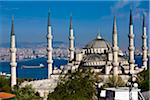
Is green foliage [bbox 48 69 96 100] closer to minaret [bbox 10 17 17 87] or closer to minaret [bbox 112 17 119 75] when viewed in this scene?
minaret [bbox 112 17 119 75]

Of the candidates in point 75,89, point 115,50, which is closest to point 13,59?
point 115,50

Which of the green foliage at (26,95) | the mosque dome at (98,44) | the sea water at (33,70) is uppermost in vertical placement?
the mosque dome at (98,44)

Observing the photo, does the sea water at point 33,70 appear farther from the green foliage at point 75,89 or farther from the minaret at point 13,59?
the green foliage at point 75,89

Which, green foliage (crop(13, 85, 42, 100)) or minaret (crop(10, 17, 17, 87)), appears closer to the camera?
green foliage (crop(13, 85, 42, 100))

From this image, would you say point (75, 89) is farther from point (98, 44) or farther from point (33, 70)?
point (33, 70)

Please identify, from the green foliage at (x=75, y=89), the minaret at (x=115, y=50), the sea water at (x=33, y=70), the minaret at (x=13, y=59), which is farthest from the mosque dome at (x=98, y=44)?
the sea water at (x=33, y=70)

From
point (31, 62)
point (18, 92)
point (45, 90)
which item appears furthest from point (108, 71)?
point (31, 62)

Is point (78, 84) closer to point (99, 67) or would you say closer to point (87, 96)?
point (87, 96)

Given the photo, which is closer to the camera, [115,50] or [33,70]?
[115,50]

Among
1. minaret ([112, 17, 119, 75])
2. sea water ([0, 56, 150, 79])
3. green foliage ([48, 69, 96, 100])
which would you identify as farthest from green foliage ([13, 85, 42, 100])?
sea water ([0, 56, 150, 79])
